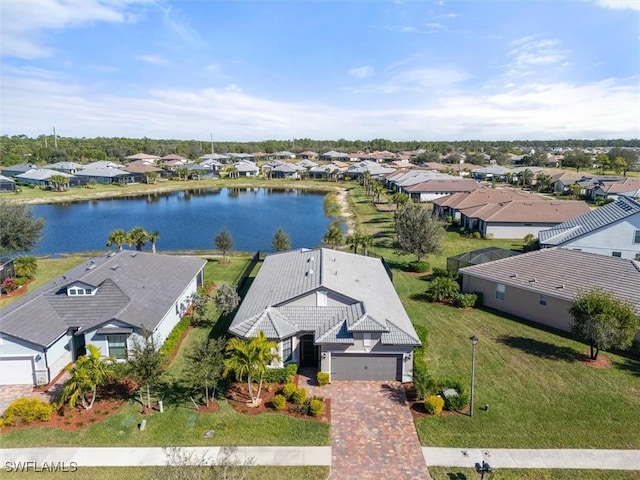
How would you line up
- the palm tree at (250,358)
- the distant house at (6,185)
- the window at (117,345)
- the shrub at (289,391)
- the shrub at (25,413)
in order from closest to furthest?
the shrub at (25,413), the palm tree at (250,358), the shrub at (289,391), the window at (117,345), the distant house at (6,185)

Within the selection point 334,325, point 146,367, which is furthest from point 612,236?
point 146,367

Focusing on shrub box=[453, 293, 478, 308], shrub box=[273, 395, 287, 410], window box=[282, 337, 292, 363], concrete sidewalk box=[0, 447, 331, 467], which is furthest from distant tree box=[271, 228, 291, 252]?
concrete sidewalk box=[0, 447, 331, 467]

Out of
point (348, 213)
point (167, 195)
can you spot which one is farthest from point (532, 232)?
point (167, 195)

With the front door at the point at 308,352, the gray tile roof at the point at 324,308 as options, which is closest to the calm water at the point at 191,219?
the gray tile roof at the point at 324,308

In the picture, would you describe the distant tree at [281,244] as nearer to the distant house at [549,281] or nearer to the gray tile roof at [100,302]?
the gray tile roof at [100,302]

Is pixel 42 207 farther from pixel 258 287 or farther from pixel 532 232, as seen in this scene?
pixel 532 232
